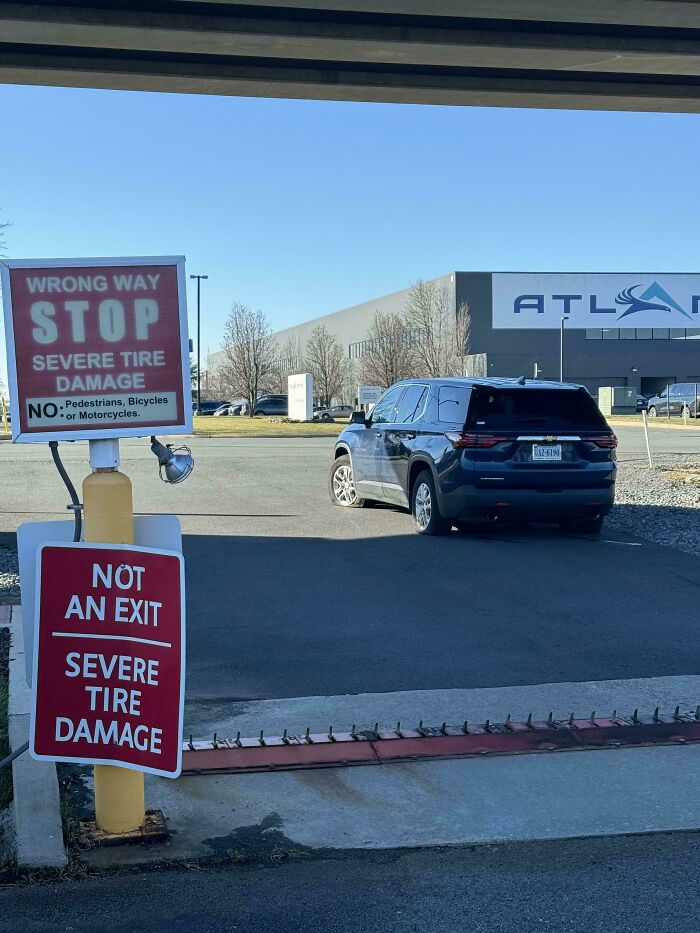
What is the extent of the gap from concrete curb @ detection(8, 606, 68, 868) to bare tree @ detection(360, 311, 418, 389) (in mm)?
60665

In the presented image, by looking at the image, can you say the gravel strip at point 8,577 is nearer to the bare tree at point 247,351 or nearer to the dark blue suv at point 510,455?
the dark blue suv at point 510,455

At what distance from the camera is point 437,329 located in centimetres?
6956

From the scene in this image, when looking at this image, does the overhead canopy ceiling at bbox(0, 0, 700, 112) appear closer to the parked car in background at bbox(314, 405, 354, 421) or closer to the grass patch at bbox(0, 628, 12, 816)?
the grass patch at bbox(0, 628, 12, 816)

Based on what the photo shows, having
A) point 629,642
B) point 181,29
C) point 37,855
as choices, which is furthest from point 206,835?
point 181,29

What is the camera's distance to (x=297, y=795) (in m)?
4.37

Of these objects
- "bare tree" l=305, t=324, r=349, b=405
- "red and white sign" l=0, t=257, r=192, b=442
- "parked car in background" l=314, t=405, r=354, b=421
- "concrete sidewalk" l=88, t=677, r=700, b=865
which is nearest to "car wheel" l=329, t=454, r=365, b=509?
"concrete sidewalk" l=88, t=677, r=700, b=865

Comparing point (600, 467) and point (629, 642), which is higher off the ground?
point (600, 467)

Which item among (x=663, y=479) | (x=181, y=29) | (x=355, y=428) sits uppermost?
(x=181, y=29)

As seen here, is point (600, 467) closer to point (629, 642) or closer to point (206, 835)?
point (629, 642)

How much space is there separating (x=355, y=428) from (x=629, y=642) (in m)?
7.38

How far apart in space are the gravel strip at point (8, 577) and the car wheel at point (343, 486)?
5120 millimetres

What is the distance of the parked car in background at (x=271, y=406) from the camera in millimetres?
71625

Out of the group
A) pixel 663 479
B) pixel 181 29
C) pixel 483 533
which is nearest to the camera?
pixel 181 29

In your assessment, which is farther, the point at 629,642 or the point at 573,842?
the point at 629,642
